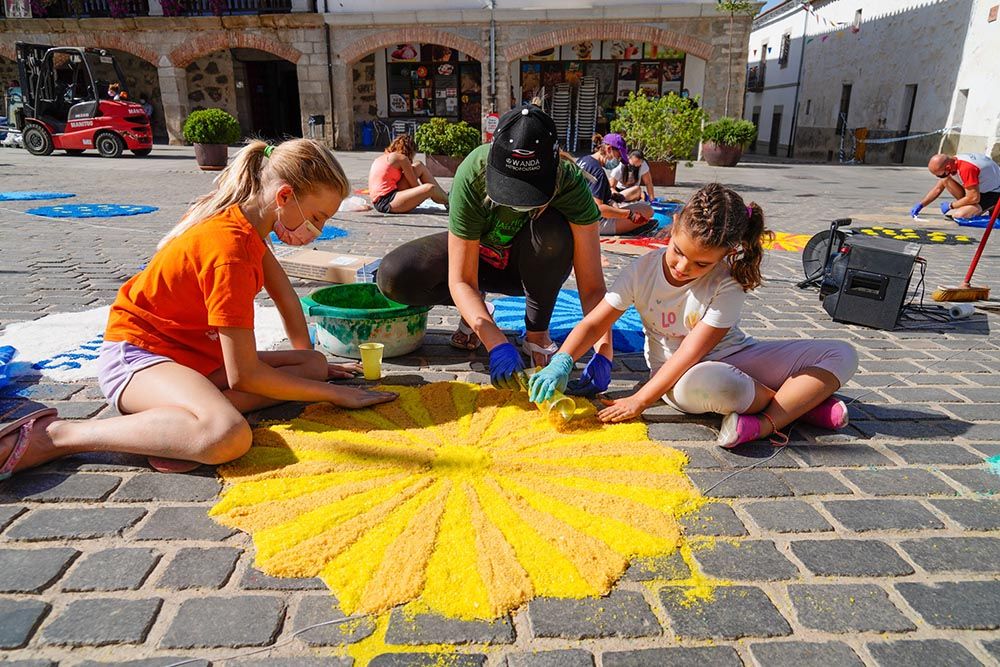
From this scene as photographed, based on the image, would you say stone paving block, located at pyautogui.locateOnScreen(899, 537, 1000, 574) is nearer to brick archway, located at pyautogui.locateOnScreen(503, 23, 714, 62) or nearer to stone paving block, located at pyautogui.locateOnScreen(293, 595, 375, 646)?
stone paving block, located at pyautogui.locateOnScreen(293, 595, 375, 646)

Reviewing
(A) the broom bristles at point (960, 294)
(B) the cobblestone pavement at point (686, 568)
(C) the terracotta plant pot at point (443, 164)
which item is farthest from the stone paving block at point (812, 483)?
(C) the terracotta plant pot at point (443, 164)

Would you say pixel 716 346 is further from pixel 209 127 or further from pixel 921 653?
pixel 209 127

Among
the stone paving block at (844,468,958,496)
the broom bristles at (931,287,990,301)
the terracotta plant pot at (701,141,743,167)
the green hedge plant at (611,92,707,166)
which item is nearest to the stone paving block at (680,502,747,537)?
the stone paving block at (844,468,958,496)

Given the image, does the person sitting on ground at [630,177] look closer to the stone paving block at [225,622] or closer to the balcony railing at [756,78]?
the stone paving block at [225,622]

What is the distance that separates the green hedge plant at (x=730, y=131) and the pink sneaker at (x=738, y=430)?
1344cm

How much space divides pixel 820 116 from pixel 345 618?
2646 centimetres

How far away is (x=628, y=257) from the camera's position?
19.3 ft

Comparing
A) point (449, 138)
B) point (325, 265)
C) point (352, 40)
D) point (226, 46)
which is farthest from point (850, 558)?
point (226, 46)

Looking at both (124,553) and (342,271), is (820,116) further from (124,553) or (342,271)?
(124,553)

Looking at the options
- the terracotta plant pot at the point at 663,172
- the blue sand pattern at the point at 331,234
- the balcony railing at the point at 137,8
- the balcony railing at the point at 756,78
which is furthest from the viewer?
the balcony railing at the point at 756,78

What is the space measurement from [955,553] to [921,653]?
0.49 m

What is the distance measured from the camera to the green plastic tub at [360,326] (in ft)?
10.00

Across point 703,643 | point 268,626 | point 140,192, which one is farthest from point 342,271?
point 140,192

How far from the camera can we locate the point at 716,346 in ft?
8.43
